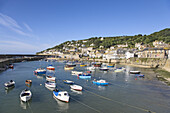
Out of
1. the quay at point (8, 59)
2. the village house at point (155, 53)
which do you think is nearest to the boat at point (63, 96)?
the quay at point (8, 59)

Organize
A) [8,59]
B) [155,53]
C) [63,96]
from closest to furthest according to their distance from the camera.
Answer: [63,96], [155,53], [8,59]

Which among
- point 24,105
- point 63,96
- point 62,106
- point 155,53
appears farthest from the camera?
point 155,53

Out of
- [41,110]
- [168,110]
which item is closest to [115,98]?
[168,110]

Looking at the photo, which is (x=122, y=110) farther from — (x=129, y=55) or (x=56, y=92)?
(x=129, y=55)

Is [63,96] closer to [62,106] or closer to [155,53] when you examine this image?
[62,106]

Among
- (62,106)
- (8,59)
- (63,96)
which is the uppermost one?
(8,59)

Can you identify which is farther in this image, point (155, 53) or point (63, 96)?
point (155, 53)

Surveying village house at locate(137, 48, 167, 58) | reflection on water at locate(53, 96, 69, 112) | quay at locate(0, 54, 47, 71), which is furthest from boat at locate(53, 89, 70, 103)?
village house at locate(137, 48, 167, 58)

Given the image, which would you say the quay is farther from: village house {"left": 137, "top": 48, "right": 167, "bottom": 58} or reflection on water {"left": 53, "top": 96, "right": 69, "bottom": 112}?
village house {"left": 137, "top": 48, "right": 167, "bottom": 58}

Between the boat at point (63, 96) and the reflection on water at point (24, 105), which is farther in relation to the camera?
the boat at point (63, 96)

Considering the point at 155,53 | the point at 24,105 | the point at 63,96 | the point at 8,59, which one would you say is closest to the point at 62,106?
the point at 63,96

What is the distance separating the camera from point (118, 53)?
111 metres

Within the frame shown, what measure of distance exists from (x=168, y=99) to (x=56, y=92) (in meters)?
20.5

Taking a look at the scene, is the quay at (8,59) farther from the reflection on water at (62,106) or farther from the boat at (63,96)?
the reflection on water at (62,106)
